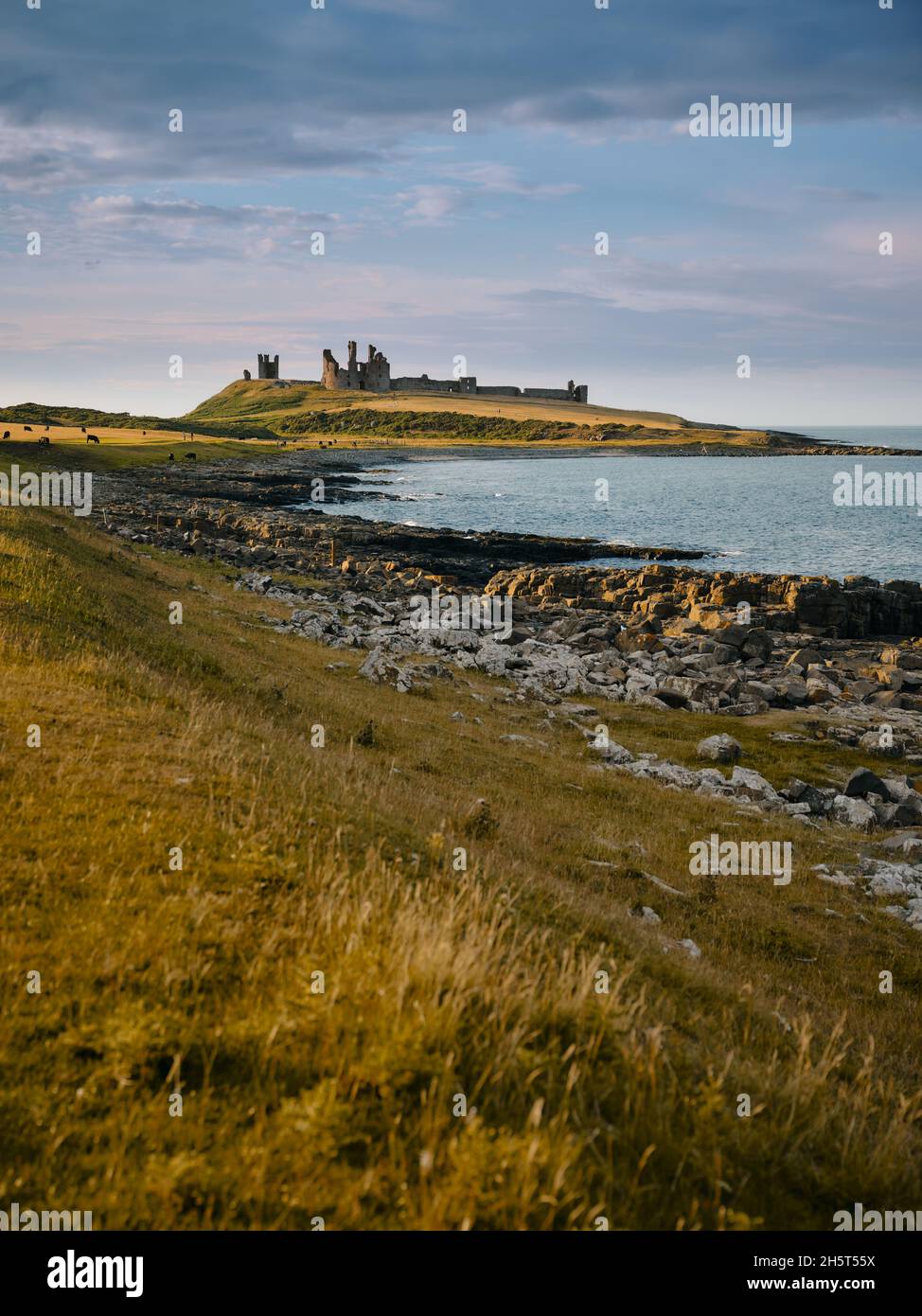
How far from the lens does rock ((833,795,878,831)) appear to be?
64.1 feet

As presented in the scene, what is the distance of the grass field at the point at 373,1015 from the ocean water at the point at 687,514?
57.2 m

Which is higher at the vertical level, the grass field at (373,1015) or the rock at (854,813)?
the grass field at (373,1015)

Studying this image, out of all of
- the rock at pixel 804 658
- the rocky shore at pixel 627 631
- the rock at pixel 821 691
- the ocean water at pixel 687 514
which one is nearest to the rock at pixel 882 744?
the rocky shore at pixel 627 631

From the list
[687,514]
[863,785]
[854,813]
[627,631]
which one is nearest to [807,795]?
[854,813]

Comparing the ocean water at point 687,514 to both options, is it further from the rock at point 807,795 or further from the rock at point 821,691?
the rock at point 807,795

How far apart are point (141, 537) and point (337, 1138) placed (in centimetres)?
5115

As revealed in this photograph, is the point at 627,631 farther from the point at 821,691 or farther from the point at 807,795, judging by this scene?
the point at 807,795

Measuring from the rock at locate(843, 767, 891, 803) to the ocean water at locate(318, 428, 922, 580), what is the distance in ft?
143

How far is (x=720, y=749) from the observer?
23812 millimetres

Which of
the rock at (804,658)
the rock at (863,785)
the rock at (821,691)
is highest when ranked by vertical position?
the rock at (804,658)

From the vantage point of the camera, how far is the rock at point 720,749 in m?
23.7

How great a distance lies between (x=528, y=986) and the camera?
593 centimetres
